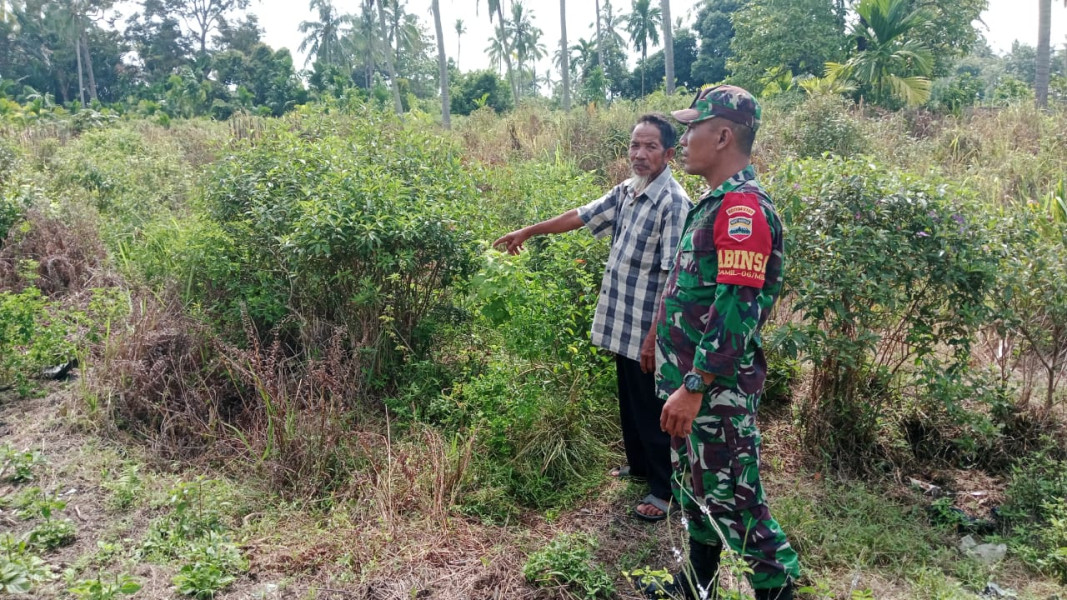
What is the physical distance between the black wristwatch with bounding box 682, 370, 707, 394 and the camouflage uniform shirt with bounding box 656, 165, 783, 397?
3 centimetres

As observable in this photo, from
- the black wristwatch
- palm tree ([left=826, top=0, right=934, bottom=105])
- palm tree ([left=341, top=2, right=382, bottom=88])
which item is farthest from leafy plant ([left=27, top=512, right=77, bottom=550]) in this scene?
palm tree ([left=341, top=2, right=382, bottom=88])

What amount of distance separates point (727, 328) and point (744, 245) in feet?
0.82

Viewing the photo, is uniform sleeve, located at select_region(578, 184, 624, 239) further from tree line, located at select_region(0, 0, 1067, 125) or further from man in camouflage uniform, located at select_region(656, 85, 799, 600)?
tree line, located at select_region(0, 0, 1067, 125)

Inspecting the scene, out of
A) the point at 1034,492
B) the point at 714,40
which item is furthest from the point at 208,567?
the point at 714,40

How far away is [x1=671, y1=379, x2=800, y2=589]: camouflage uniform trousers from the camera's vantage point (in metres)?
2.19

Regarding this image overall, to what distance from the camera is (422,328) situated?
13.5ft

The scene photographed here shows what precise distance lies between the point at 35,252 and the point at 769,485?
6488mm

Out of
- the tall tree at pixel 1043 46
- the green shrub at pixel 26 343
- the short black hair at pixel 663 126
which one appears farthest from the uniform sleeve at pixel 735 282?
the tall tree at pixel 1043 46

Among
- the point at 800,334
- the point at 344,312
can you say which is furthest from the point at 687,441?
the point at 344,312

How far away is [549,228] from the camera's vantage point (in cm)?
333

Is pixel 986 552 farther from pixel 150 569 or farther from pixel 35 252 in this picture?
pixel 35 252

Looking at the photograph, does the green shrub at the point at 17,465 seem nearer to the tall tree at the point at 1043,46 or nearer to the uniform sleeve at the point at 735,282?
the uniform sleeve at the point at 735,282

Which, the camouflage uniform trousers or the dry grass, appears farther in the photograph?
the dry grass

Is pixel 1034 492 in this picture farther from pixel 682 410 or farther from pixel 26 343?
pixel 26 343
